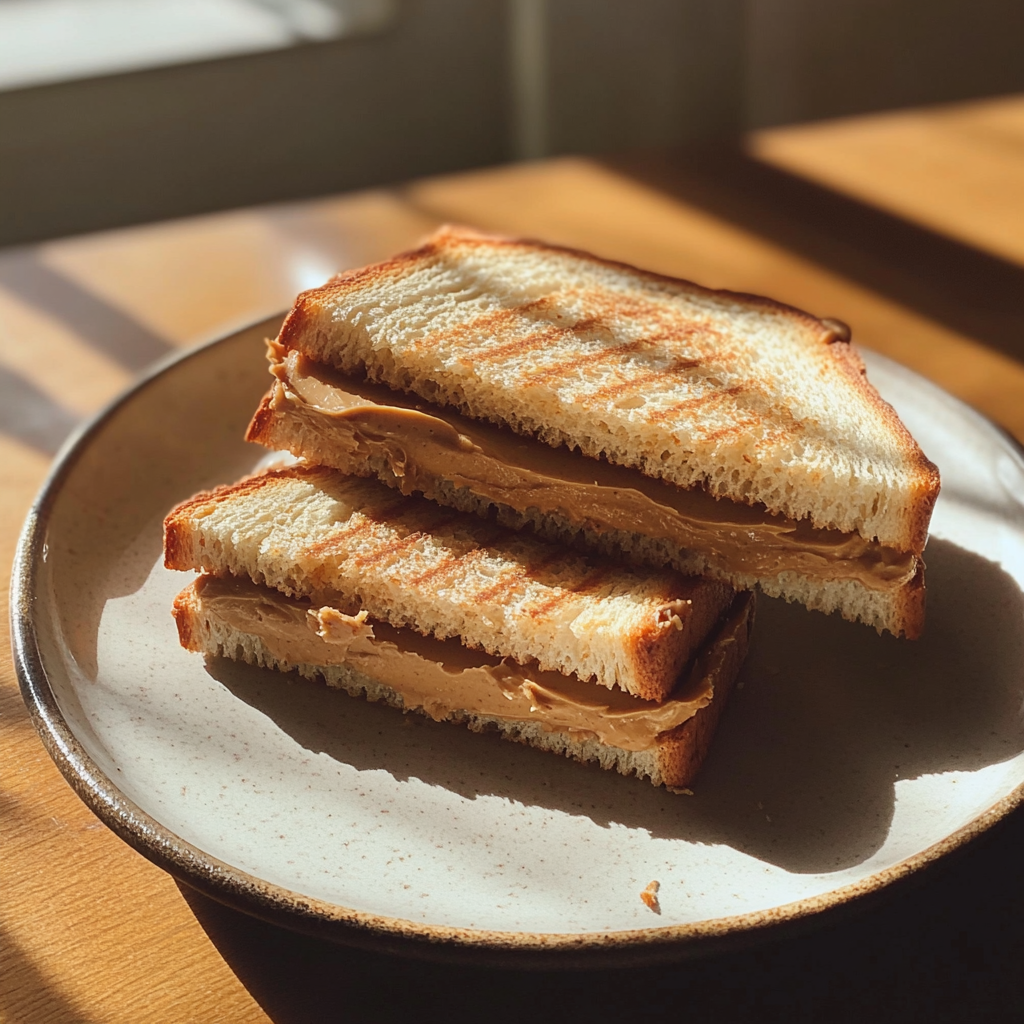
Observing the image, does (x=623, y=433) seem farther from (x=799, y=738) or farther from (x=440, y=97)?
(x=440, y=97)

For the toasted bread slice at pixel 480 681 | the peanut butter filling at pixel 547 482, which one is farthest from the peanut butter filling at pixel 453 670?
the peanut butter filling at pixel 547 482

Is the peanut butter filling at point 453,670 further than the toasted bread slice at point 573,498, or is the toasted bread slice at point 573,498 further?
the toasted bread slice at point 573,498

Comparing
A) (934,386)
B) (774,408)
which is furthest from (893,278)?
(774,408)

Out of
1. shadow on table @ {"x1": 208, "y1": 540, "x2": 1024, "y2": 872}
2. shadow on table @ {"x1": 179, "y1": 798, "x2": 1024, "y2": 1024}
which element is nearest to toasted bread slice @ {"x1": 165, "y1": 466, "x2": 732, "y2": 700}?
shadow on table @ {"x1": 208, "y1": 540, "x2": 1024, "y2": 872}

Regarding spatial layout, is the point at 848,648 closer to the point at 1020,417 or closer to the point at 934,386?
the point at 934,386

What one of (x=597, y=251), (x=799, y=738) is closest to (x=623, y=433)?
(x=799, y=738)

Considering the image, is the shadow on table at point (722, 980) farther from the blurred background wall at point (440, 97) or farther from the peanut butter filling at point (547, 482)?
the blurred background wall at point (440, 97)
